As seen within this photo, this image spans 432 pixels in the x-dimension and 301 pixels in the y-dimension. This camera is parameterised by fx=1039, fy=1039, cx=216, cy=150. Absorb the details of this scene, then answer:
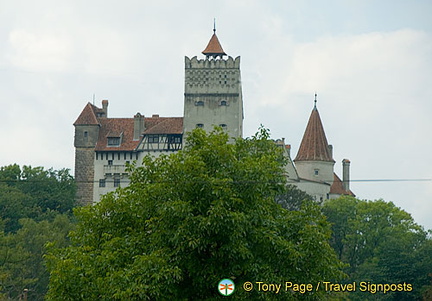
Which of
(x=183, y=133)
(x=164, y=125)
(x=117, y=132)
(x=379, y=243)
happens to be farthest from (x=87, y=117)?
(x=379, y=243)

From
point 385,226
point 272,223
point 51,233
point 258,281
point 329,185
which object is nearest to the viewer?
point 258,281

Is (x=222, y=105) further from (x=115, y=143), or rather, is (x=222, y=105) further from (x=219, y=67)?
(x=115, y=143)

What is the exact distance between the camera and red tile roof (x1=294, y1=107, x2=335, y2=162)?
339 ft

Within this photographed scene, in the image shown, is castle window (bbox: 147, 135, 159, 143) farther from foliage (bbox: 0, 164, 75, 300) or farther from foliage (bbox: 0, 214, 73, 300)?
foliage (bbox: 0, 214, 73, 300)

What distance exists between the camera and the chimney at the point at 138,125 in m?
101

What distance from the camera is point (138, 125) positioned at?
10112cm

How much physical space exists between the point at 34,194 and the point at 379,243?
107 feet

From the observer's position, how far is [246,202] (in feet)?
111

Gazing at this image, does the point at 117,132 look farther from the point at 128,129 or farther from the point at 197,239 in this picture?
the point at 197,239

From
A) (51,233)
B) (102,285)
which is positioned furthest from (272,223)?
(51,233)

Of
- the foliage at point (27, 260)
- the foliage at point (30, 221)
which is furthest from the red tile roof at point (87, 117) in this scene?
the foliage at point (27, 260)

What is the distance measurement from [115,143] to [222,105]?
11.2m

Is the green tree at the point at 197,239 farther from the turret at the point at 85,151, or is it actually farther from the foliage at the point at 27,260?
the turret at the point at 85,151

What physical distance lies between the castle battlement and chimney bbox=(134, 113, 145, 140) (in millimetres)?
6903
